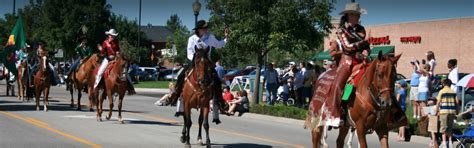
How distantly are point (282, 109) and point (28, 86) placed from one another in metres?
10.1

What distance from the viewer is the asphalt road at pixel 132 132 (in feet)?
50.6

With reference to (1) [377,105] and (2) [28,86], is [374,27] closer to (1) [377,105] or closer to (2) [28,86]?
(2) [28,86]

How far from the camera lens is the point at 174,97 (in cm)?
1572

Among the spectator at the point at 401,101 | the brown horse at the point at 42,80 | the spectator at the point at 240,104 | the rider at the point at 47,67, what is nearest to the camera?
the spectator at the point at 401,101

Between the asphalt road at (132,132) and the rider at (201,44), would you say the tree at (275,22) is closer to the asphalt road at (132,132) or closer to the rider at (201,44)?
the asphalt road at (132,132)

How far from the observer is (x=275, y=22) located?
91.6ft

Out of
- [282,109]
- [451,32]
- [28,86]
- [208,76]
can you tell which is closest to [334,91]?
[208,76]

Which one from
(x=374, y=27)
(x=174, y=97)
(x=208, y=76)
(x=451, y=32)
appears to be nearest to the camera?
(x=208, y=76)

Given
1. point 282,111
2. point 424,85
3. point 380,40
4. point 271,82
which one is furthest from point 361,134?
point 380,40

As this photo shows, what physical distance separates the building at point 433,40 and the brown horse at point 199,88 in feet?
142

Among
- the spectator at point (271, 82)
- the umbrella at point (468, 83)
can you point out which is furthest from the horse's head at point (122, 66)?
the spectator at point (271, 82)

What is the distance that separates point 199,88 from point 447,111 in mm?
5364

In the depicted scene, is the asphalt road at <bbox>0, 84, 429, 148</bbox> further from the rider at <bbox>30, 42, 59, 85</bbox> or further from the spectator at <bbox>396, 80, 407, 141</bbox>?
the rider at <bbox>30, 42, 59, 85</bbox>

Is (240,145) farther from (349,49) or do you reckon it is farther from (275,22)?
(275,22)
